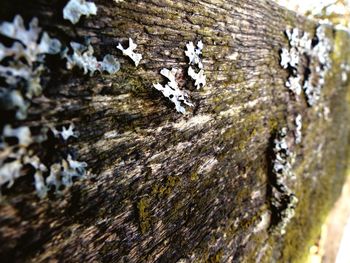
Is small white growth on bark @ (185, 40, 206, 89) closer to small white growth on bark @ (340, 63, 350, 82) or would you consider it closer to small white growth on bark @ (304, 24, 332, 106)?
small white growth on bark @ (304, 24, 332, 106)

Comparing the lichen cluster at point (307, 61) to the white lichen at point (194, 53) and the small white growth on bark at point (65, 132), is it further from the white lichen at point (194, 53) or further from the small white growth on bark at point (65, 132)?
the small white growth on bark at point (65, 132)

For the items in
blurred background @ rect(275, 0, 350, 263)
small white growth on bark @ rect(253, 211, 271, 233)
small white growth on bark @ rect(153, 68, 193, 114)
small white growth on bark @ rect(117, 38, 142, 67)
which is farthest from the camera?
blurred background @ rect(275, 0, 350, 263)

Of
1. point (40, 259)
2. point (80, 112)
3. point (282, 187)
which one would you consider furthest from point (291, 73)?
point (40, 259)

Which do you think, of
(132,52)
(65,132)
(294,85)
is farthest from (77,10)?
(294,85)

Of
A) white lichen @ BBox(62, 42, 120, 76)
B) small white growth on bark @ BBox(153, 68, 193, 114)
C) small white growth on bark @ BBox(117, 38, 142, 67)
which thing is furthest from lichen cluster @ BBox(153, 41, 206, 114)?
white lichen @ BBox(62, 42, 120, 76)

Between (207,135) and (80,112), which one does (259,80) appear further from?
(80,112)

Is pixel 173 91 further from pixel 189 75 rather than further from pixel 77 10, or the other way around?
pixel 77 10
